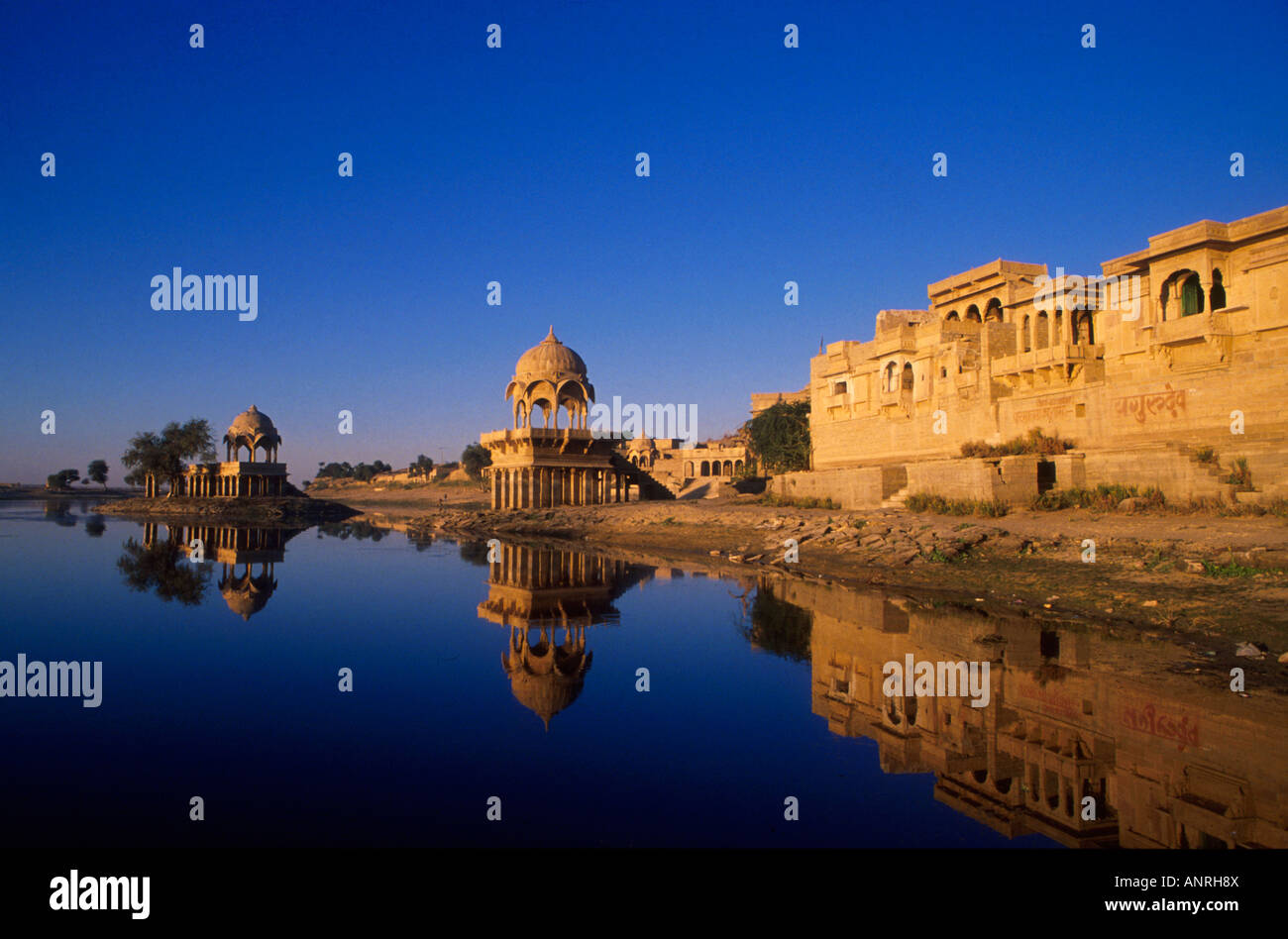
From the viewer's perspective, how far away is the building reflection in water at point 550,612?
29.0 ft

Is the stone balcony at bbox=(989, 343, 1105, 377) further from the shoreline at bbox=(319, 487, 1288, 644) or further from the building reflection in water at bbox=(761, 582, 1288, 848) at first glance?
the building reflection in water at bbox=(761, 582, 1288, 848)

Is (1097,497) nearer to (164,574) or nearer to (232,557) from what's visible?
(164,574)

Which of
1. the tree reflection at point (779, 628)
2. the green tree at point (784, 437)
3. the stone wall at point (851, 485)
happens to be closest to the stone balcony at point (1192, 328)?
the stone wall at point (851, 485)

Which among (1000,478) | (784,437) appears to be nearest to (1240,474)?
(1000,478)

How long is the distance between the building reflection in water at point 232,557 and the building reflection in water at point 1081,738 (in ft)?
34.8

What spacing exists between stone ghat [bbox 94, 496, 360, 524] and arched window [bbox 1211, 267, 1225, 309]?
152ft

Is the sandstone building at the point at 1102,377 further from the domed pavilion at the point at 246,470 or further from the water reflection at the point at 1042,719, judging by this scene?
the domed pavilion at the point at 246,470

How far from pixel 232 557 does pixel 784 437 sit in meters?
28.0

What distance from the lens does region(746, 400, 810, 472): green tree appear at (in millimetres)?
42312

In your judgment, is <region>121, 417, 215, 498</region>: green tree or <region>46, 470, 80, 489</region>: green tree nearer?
<region>121, 417, 215, 498</region>: green tree

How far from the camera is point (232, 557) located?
24703mm

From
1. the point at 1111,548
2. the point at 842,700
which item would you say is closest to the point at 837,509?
the point at 1111,548

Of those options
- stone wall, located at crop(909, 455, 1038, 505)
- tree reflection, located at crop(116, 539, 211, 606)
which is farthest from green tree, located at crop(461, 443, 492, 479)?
stone wall, located at crop(909, 455, 1038, 505)
